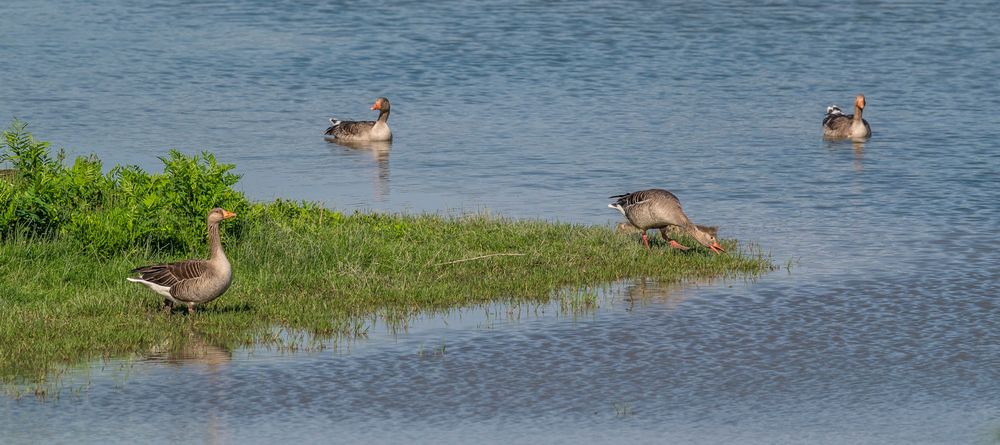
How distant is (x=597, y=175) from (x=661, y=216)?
6822mm

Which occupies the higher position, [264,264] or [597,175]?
[597,175]

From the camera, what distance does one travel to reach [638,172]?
26234 millimetres

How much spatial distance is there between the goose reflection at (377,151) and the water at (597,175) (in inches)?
5.2

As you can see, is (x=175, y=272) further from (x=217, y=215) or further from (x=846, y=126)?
(x=846, y=126)

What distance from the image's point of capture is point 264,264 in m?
17.9

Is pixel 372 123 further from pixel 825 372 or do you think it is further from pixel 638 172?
pixel 825 372

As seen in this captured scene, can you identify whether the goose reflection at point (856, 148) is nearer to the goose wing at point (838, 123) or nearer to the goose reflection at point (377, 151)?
the goose wing at point (838, 123)

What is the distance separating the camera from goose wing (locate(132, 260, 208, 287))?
599 inches

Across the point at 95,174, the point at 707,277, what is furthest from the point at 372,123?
the point at 707,277

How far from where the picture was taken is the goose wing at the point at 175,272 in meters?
15.2

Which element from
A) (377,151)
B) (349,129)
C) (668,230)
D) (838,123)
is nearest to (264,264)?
(668,230)

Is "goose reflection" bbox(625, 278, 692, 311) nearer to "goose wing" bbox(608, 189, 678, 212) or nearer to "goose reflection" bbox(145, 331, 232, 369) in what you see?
"goose wing" bbox(608, 189, 678, 212)

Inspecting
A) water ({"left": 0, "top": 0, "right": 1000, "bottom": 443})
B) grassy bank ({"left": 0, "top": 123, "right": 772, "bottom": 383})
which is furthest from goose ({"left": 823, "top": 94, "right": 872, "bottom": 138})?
grassy bank ({"left": 0, "top": 123, "right": 772, "bottom": 383})

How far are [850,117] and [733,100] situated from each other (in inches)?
189
